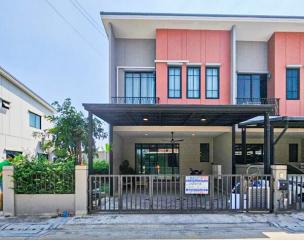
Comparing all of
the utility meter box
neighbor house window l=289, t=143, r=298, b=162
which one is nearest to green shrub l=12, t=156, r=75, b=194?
the utility meter box

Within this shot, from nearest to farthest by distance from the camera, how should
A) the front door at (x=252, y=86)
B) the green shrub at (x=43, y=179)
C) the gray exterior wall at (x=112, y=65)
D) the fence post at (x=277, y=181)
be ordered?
1. the green shrub at (x=43, y=179)
2. the fence post at (x=277, y=181)
3. the gray exterior wall at (x=112, y=65)
4. the front door at (x=252, y=86)

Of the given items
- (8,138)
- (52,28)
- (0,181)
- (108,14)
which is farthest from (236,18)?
(8,138)

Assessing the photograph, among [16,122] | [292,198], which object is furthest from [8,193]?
[16,122]

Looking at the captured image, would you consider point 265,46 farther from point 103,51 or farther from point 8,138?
point 8,138

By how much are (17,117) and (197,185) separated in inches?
617

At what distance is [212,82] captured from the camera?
55.1 feet

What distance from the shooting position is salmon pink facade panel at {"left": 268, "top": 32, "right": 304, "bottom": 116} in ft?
53.9

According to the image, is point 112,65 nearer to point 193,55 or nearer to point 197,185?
point 193,55

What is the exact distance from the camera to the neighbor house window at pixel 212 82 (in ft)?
54.7

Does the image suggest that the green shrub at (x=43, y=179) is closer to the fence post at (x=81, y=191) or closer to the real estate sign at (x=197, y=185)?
the fence post at (x=81, y=191)

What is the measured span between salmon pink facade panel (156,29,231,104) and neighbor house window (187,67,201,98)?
18 centimetres

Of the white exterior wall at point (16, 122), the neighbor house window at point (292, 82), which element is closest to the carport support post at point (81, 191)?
the white exterior wall at point (16, 122)

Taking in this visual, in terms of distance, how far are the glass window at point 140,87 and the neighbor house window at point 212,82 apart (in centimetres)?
296

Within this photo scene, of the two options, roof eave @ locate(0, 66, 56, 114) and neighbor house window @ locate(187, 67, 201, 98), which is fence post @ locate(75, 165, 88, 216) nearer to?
neighbor house window @ locate(187, 67, 201, 98)
